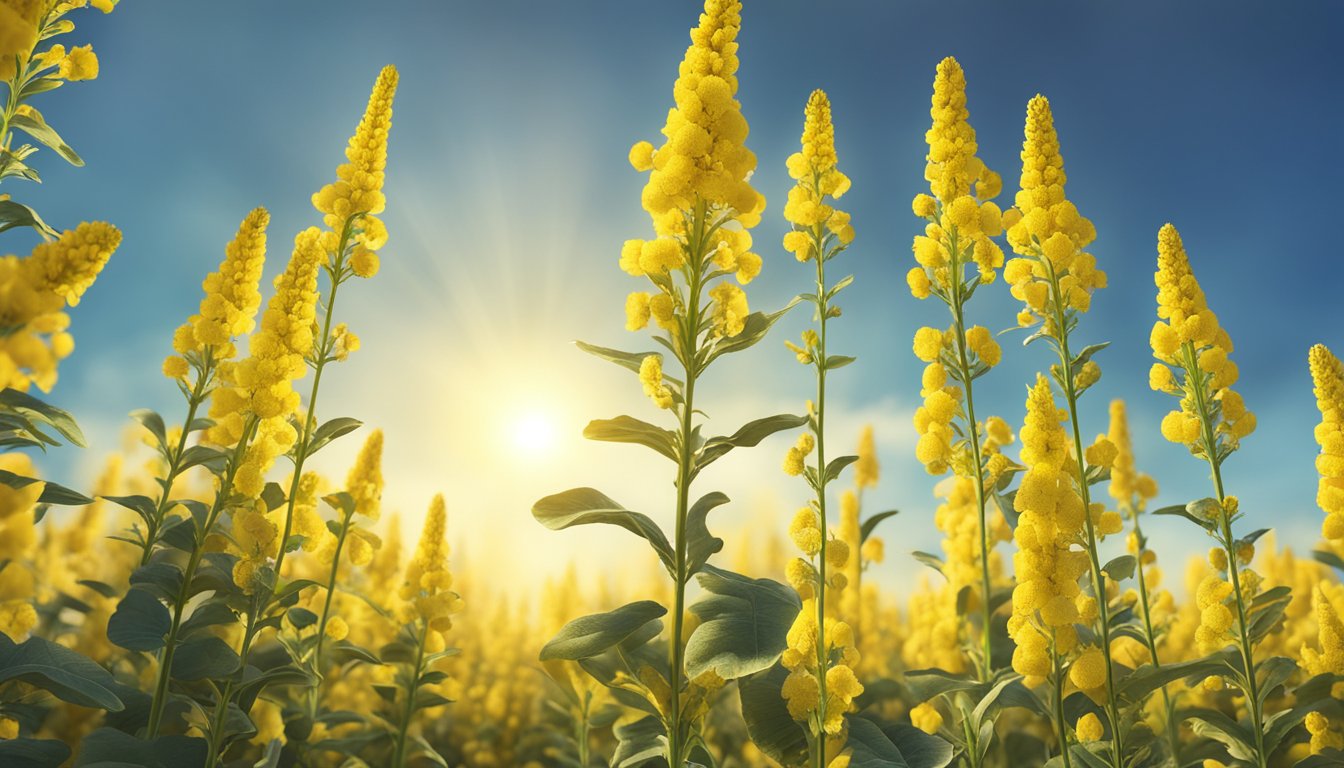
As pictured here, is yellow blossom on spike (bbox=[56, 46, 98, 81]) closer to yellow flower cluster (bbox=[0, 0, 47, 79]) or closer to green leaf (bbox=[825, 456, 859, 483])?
yellow flower cluster (bbox=[0, 0, 47, 79])

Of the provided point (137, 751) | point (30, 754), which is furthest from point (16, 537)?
point (137, 751)

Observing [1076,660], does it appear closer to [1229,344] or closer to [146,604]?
[1229,344]

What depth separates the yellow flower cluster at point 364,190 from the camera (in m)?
3.08

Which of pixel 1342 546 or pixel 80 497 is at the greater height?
pixel 1342 546

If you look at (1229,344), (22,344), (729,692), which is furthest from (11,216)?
(729,692)

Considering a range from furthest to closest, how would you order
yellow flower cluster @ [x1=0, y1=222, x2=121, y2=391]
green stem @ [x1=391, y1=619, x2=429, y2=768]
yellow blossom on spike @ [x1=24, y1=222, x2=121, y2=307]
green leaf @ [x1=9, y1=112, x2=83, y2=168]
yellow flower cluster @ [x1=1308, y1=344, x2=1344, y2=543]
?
green stem @ [x1=391, y1=619, x2=429, y2=768] < yellow flower cluster @ [x1=1308, y1=344, x2=1344, y2=543] < green leaf @ [x1=9, y1=112, x2=83, y2=168] < yellow blossom on spike @ [x1=24, y1=222, x2=121, y2=307] < yellow flower cluster @ [x1=0, y1=222, x2=121, y2=391]

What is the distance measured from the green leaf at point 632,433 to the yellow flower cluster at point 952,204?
1.28 meters

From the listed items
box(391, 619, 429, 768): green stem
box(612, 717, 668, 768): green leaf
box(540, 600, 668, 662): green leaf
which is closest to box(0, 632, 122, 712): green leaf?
box(540, 600, 668, 662): green leaf

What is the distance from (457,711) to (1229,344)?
6420 mm

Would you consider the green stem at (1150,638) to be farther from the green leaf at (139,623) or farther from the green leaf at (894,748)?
the green leaf at (139,623)

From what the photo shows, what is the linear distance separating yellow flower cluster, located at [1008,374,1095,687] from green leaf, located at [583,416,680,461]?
3.46 ft

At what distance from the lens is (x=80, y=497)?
2115 millimetres

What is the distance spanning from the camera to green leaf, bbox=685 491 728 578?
173cm

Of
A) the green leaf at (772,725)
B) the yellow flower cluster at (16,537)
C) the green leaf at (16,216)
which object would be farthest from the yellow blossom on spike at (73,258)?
the green leaf at (772,725)
